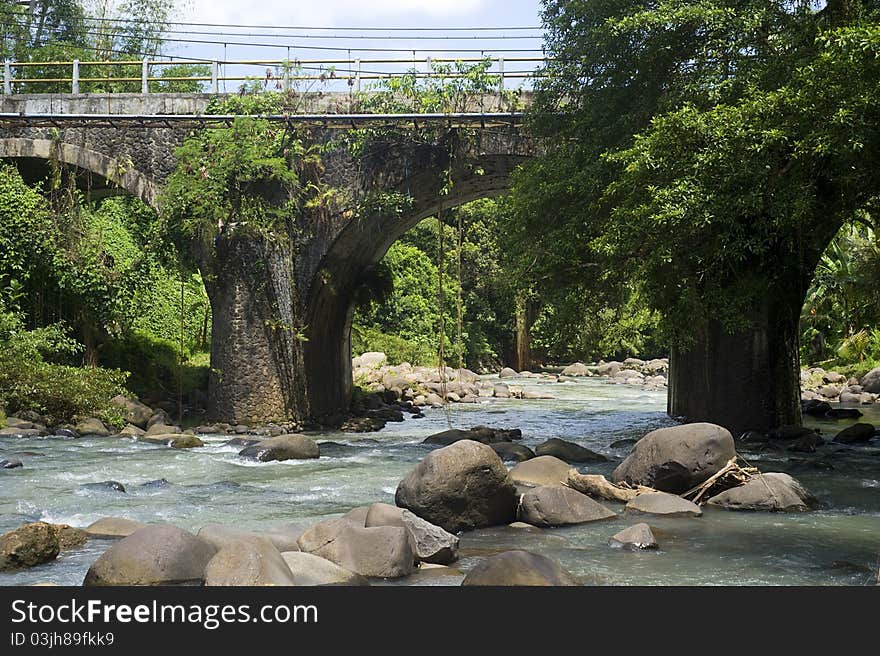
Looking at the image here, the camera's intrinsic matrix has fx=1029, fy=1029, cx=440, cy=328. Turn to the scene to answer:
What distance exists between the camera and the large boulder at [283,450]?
522 inches

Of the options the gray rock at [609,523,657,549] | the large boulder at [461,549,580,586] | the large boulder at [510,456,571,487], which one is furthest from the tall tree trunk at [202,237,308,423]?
the large boulder at [461,549,580,586]

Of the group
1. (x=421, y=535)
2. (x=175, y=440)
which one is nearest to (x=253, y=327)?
(x=175, y=440)

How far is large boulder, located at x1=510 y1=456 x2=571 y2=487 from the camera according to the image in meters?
10.6

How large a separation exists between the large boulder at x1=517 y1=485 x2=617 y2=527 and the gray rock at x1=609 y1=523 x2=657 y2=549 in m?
0.77

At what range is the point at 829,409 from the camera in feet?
66.9

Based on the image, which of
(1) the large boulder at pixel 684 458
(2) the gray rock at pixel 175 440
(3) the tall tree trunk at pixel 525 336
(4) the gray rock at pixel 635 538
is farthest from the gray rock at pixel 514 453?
(3) the tall tree trunk at pixel 525 336

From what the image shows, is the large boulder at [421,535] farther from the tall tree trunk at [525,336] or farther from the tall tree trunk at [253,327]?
the tall tree trunk at [525,336]

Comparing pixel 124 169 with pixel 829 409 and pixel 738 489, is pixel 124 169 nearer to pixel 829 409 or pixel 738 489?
pixel 738 489

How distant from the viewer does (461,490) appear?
866 centimetres

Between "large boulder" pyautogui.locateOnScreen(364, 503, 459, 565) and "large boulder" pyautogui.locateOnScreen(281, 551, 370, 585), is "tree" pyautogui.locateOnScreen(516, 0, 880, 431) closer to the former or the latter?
"large boulder" pyautogui.locateOnScreen(364, 503, 459, 565)

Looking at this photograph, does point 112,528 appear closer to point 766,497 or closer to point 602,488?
point 602,488

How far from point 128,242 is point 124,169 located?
917cm
